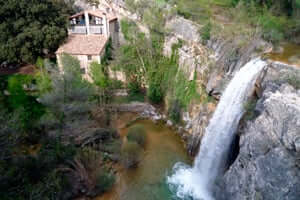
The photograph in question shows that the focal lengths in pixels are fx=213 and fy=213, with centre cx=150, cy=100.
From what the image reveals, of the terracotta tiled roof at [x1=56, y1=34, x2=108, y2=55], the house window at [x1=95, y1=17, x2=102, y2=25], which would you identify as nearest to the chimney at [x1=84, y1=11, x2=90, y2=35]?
the house window at [x1=95, y1=17, x2=102, y2=25]

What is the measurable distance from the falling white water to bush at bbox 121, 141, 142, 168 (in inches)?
98.7

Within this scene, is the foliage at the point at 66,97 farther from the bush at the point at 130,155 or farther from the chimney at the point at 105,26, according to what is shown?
the chimney at the point at 105,26

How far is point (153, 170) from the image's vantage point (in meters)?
14.3

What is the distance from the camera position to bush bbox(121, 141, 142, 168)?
1416 centimetres

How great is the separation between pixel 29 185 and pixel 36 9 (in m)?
14.7

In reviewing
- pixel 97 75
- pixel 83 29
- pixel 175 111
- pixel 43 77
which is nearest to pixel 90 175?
pixel 175 111

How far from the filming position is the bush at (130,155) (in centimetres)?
1416

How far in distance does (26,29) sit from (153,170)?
15637mm

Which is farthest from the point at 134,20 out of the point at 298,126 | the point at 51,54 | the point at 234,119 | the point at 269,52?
the point at 298,126

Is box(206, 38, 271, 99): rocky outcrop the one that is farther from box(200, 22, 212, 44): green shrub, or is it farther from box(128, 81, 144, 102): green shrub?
box(128, 81, 144, 102): green shrub

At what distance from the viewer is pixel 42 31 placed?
1864cm

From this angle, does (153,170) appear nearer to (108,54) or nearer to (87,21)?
(108,54)

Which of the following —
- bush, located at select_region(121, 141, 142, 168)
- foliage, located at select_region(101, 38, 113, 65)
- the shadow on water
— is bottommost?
the shadow on water

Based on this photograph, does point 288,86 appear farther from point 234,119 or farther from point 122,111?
point 122,111
